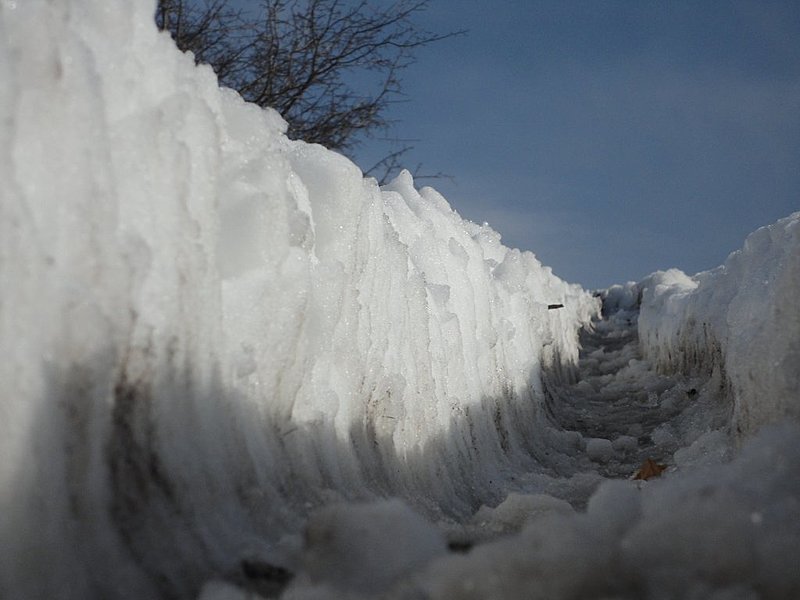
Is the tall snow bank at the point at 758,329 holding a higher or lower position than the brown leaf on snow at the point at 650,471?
higher

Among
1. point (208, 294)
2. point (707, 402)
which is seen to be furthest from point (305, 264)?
point (707, 402)

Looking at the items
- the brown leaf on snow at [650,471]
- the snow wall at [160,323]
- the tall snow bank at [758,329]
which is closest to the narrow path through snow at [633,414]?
the tall snow bank at [758,329]

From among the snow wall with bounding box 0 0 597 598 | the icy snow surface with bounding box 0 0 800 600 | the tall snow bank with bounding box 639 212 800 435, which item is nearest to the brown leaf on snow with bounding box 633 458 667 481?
the tall snow bank with bounding box 639 212 800 435

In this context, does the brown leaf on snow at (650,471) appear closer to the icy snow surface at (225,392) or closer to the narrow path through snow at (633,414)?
the narrow path through snow at (633,414)

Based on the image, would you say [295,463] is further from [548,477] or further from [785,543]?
[548,477]

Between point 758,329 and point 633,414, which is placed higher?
point 633,414

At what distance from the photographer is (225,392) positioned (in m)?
2.31

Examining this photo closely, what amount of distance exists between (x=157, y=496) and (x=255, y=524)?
0.32 m

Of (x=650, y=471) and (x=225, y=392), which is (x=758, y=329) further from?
(x=225, y=392)

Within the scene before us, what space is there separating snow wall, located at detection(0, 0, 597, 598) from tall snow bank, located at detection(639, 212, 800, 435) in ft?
4.62

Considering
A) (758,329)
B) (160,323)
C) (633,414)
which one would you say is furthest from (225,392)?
(633,414)

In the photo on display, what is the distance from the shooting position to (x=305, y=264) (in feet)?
8.84

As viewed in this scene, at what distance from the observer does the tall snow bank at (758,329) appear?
3.05 metres

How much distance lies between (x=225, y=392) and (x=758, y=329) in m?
2.40
